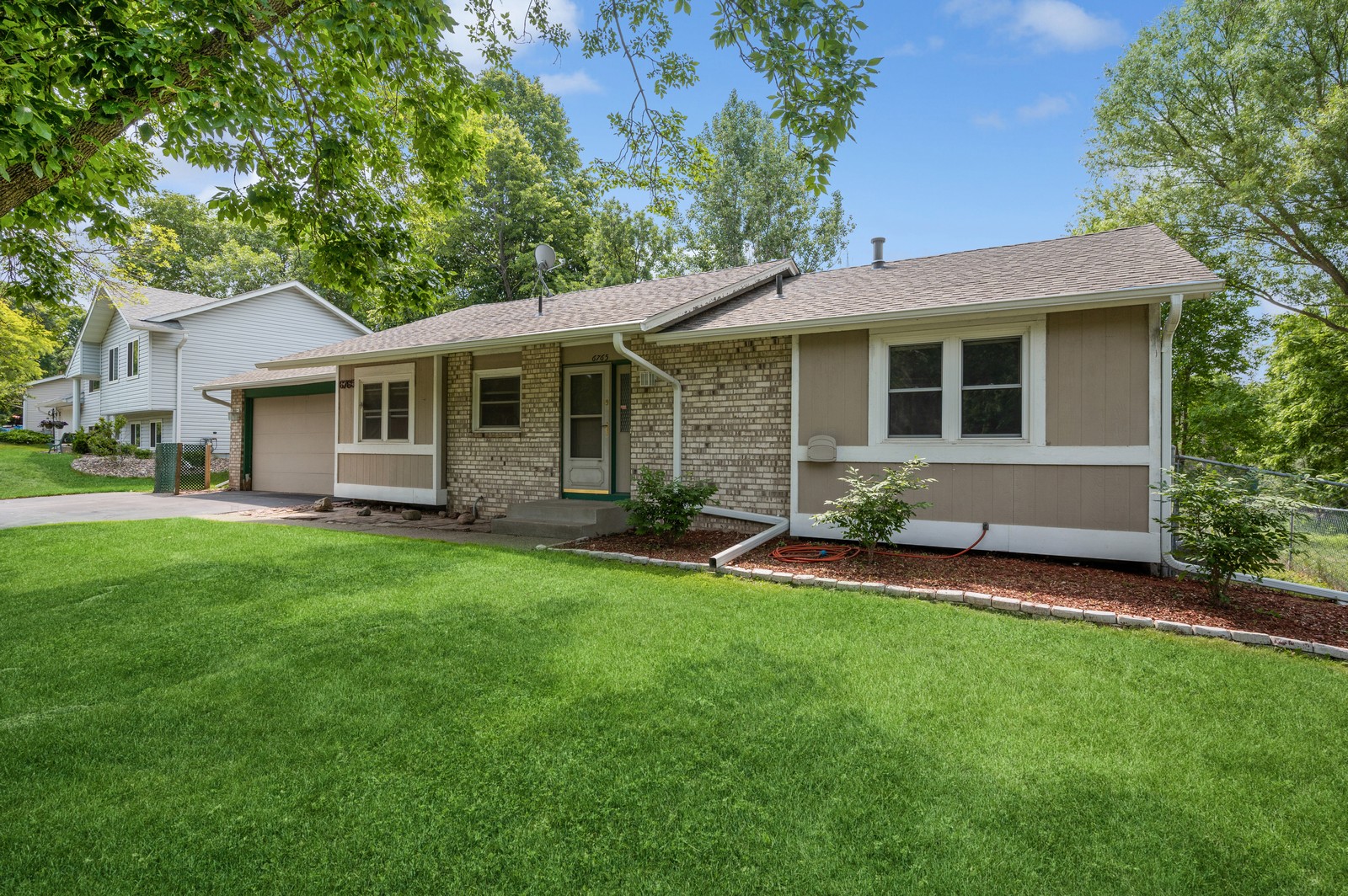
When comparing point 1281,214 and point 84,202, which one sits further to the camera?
point 1281,214

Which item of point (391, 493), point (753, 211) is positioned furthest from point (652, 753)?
point (753, 211)

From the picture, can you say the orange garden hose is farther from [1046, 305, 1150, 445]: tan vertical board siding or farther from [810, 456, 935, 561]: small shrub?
[1046, 305, 1150, 445]: tan vertical board siding

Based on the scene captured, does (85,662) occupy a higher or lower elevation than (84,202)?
lower

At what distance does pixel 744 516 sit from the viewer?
320 inches

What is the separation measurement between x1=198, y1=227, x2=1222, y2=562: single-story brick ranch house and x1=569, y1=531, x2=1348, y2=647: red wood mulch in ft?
1.58

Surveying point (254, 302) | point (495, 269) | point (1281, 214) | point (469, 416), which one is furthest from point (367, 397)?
point (1281, 214)

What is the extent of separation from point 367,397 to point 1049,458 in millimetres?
11311

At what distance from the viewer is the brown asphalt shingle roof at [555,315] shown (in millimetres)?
9266

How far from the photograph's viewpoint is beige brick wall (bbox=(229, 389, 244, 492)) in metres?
16.2

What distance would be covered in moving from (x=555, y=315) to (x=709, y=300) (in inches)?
108

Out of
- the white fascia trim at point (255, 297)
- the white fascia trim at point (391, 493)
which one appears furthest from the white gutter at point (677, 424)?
the white fascia trim at point (255, 297)

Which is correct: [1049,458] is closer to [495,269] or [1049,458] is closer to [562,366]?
[562,366]

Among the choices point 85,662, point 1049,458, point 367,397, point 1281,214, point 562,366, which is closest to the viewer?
point 85,662

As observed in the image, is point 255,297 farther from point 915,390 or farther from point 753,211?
point 915,390
